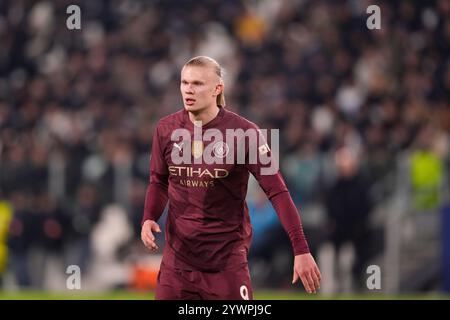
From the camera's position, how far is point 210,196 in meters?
6.97

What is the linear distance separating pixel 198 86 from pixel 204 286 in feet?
4.10

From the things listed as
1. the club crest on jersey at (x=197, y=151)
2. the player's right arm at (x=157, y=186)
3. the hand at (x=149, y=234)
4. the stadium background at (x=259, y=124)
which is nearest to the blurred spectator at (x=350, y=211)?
the stadium background at (x=259, y=124)

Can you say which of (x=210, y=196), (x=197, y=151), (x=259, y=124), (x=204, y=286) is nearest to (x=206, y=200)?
(x=210, y=196)

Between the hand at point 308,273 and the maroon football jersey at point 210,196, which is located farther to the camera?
the maroon football jersey at point 210,196

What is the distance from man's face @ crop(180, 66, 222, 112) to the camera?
271 inches

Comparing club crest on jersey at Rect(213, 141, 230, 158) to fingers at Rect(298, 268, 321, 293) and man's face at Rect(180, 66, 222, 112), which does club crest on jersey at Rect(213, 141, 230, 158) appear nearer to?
man's face at Rect(180, 66, 222, 112)

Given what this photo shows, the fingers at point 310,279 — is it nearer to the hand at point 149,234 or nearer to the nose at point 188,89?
the hand at point 149,234

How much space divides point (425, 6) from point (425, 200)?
4411 millimetres

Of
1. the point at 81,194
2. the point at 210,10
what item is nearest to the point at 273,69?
the point at 210,10

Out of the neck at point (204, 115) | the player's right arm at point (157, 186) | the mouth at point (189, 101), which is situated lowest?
the player's right arm at point (157, 186)

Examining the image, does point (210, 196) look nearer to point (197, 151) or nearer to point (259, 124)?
point (197, 151)

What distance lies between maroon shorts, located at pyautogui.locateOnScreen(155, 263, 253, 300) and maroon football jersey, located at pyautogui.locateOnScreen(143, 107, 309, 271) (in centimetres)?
5

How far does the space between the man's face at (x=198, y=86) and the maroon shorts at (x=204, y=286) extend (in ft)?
3.42

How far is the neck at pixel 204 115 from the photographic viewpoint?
703 cm
